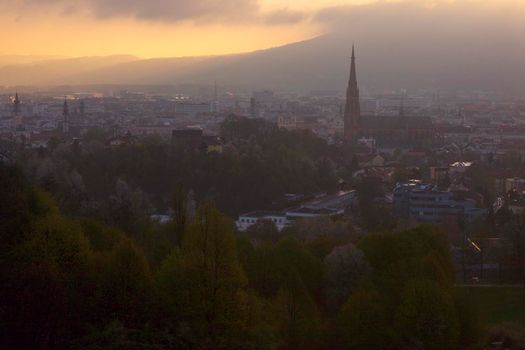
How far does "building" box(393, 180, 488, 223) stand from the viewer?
90.2 ft

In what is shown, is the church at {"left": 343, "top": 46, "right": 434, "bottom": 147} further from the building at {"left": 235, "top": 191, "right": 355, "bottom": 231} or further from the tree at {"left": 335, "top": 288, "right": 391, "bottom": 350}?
the tree at {"left": 335, "top": 288, "right": 391, "bottom": 350}

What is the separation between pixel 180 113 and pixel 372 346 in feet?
221

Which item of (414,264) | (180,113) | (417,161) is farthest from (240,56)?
(414,264)

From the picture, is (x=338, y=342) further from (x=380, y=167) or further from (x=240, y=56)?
(x=240, y=56)

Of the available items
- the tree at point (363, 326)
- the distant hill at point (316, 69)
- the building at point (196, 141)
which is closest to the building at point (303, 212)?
the building at point (196, 141)

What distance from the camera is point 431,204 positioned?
28047mm

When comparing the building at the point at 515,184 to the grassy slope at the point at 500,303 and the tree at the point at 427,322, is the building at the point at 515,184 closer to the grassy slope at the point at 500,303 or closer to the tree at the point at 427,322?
the grassy slope at the point at 500,303

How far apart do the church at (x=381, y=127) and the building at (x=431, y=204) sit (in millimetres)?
25501

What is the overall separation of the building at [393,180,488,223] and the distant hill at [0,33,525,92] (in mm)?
85870

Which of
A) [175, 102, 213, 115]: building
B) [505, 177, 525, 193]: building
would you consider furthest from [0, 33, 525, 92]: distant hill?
[505, 177, 525, 193]: building

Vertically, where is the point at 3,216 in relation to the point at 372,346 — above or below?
above

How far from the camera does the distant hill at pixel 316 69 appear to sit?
119 metres

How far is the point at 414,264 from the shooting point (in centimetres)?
1357

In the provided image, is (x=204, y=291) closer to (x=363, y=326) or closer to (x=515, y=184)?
(x=363, y=326)
